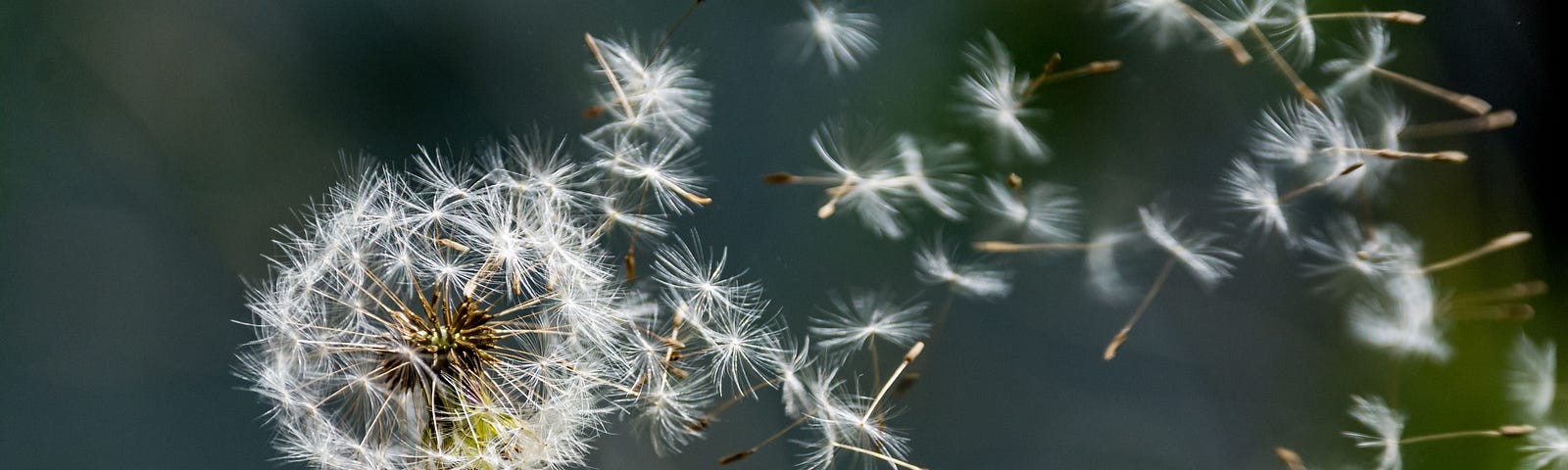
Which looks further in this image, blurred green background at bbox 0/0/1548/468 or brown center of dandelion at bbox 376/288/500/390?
blurred green background at bbox 0/0/1548/468

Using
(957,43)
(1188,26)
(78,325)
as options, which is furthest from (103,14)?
(1188,26)

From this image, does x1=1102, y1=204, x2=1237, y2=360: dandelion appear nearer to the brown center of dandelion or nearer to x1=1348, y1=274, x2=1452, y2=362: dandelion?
x1=1348, y1=274, x2=1452, y2=362: dandelion

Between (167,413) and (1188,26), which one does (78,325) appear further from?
(1188,26)

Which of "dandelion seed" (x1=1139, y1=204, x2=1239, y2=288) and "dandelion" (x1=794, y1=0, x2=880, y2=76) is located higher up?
"dandelion" (x1=794, y1=0, x2=880, y2=76)

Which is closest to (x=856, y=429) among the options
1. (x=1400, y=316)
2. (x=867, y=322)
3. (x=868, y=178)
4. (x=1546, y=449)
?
(x=867, y=322)

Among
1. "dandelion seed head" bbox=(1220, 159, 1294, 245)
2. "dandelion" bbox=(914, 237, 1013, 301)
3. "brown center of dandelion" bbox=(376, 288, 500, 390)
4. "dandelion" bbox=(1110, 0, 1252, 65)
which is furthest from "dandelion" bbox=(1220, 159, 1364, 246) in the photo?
"brown center of dandelion" bbox=(376, 288, 500, 390)

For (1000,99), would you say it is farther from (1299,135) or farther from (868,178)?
(1299,135)
